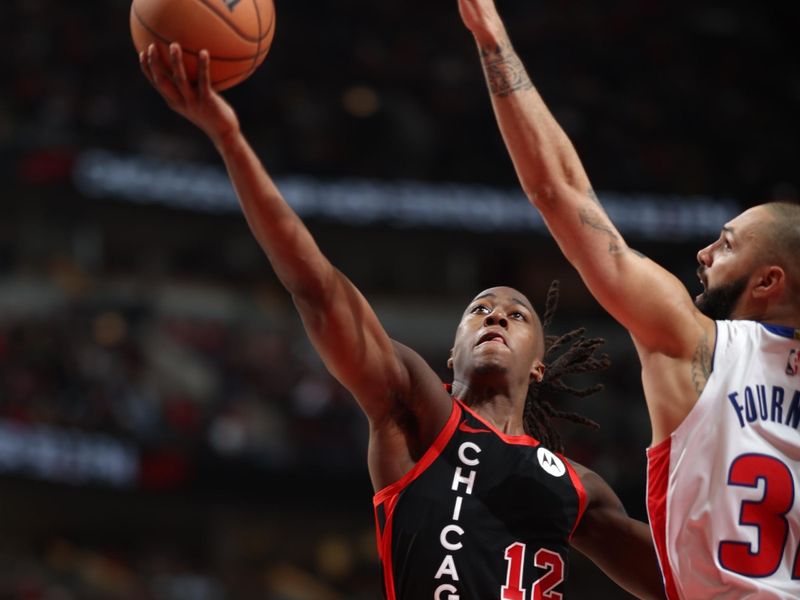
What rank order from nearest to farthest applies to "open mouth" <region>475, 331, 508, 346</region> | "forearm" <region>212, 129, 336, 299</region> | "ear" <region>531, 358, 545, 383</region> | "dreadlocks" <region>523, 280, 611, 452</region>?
"forearm" <region>212, 129, 336, 299</region> < "open mouth" <region>475, 331, 508, 346</region> < "ear" <region>531, 358, 545, 383</region> < "dreadlocks" <region>523, 280, 611, 452</region>

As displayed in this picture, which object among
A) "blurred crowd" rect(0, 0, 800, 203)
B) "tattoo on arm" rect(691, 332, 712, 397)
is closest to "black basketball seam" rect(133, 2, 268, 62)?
"tattoo on arm" rect(691, 332, 712, 397)

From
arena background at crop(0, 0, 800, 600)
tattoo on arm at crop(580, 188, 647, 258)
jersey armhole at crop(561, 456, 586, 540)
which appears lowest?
arena background at crop(0, 0, 800, 600)

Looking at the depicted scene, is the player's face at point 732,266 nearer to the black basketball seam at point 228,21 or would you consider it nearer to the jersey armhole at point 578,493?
the jersey armhole at point 578,493

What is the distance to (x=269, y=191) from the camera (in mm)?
3121

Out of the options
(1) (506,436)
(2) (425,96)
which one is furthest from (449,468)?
(2) (425,96)

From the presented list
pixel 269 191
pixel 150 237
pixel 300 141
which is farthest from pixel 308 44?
pixel 269 191

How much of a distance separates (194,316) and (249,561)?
3692mm

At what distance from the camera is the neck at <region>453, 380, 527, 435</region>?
4.02 metres

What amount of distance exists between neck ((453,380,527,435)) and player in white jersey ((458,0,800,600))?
890mm

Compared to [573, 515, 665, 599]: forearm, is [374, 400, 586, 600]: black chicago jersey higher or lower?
higher

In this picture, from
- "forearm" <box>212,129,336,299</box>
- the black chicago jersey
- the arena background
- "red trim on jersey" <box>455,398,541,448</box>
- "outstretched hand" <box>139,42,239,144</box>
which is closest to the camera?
"outstretched hand" <box>139,42,239,144</box>

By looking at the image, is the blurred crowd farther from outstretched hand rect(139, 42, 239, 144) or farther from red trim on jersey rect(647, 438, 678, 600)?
red trim on jersey rect(647, 438, 678, 600)

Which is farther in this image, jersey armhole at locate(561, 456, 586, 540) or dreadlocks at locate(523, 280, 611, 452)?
dreadlocks at locate(523, 280, 611, 452)

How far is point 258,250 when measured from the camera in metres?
17.8
